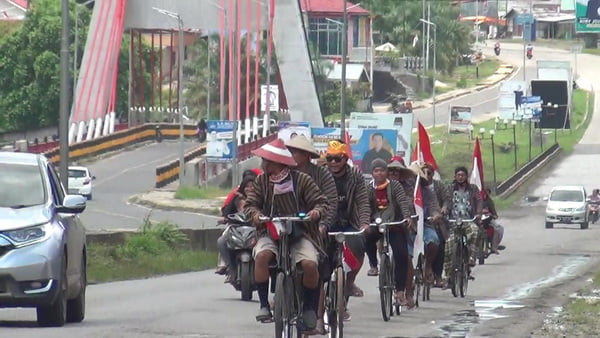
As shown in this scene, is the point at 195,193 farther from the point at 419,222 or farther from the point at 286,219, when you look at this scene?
the point at 286,219

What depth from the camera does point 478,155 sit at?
88.1 feet

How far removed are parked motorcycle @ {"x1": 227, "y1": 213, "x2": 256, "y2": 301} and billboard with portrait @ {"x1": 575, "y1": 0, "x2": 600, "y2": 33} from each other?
105ft

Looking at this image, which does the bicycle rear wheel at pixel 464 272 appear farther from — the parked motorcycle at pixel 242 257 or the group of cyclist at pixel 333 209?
the parked motorcycle at pixel 242 257

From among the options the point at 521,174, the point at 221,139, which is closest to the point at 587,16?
the point at 221,139

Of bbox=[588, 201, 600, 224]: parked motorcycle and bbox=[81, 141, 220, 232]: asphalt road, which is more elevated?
bbox=[81, 141, 220, 232]: asphalt road

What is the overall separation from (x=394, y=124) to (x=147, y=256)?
4035 centimetres

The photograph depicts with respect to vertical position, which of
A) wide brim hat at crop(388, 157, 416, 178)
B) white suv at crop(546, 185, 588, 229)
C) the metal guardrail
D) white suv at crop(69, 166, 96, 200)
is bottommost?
the metal guardrail

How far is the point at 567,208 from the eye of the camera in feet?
191

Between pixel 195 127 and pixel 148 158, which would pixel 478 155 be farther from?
pixel 195 127

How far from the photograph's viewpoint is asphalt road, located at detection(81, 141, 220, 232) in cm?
4950

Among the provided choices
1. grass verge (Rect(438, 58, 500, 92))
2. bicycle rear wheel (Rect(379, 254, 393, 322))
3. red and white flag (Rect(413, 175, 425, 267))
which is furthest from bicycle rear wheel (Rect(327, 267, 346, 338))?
grass verge (Rect(438, 58, 500, 92))

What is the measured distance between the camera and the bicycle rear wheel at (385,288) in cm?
1762

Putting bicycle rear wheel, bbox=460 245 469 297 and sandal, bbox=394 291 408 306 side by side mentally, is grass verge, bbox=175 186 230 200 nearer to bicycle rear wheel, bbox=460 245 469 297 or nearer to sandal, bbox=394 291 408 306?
bicycle rear wheel, bbox=460 245 469 297

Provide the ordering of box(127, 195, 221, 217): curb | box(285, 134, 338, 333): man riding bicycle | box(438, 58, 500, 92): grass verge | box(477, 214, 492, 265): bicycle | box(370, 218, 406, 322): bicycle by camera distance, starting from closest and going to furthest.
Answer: box(285, 134, 338, 333): man riding bicycle, box(370, 218, 406, 322): bicycle, box(477, 214, 492, 265): bicycle, box(127, 195, 221, 217): curb, box(438, 58, 500, 92): grass verge
